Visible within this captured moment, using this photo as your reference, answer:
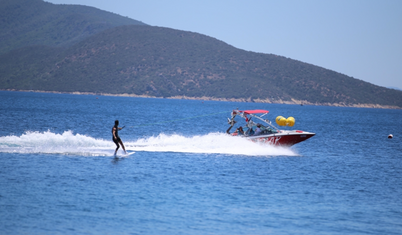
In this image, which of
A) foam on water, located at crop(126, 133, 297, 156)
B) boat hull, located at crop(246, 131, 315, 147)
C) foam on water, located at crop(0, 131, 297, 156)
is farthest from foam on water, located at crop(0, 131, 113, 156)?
boat hull, located at crop(246, 131, 315, 147)

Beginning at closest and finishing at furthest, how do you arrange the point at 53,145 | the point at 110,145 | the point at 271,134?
the point at 53,145
the point at 110,145
the point at 271,134

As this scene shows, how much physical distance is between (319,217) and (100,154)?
12918mm

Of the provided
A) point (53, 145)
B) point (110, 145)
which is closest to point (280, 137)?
point (110, 145)

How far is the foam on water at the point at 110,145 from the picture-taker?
2345 centimetres

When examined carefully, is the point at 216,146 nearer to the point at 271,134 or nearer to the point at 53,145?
the point at 271,134

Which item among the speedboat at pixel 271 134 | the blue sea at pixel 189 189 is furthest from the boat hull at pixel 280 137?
the blue sea at pixel 189 189

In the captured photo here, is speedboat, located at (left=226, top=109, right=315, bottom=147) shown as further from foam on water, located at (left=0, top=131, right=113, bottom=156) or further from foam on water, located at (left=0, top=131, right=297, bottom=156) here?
foam on water, located at (left=0, top=131, right=113, bottom=156)

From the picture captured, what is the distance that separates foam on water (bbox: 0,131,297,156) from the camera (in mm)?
23453

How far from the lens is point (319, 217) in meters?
14.2

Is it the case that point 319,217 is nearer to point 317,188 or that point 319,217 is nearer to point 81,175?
point 317,188

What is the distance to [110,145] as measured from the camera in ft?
83.5

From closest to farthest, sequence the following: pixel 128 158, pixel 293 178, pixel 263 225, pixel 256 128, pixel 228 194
Result: pixel 263 225 → pixel 228 194 → pixel 293 178 → pixel 128 158 → pixel 256 128

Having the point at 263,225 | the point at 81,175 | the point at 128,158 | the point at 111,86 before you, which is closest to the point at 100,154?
the point at 128,158

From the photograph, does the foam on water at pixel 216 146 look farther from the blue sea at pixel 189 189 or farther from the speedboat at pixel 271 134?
the speedboat at pixel 271 134
